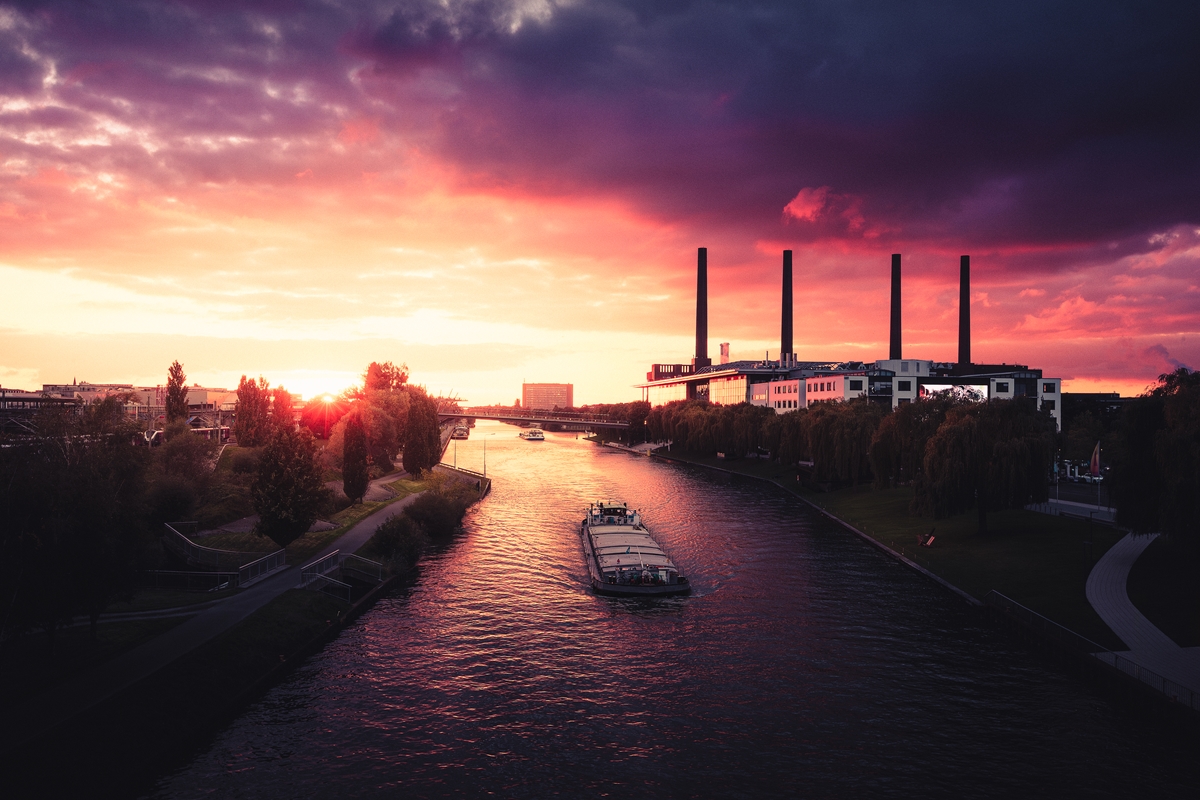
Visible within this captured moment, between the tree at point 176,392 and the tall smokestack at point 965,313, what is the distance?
17484cm

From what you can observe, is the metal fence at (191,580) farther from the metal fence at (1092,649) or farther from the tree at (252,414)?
the tree at (252,414)

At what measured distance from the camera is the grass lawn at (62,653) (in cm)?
2858

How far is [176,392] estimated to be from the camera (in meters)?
127

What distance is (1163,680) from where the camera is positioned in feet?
102

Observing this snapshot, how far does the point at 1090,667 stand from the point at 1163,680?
4046mm

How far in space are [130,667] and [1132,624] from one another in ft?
159

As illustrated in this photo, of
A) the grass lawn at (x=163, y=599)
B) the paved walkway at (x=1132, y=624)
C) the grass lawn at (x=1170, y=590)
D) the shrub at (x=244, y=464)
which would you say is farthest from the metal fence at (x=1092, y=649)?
the shrub at (x=244, y=464)

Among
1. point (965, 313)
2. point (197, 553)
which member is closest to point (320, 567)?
point (197, 553)

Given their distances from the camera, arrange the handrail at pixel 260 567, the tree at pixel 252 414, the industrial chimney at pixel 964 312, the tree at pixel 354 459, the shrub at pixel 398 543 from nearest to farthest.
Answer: the handrail at pixel 260 567 → the shrub at pixel 398 543 → the tree at pixel 354 459 → the tree at pixel 252 414 → the industrial chimney at pixel 964 312

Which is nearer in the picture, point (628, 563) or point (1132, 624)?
point (1132, 624)

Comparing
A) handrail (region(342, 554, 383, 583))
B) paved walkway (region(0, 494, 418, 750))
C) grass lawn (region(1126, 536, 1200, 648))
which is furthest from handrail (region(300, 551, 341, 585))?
grass lawn (region(1126, 536, 1200, 648))

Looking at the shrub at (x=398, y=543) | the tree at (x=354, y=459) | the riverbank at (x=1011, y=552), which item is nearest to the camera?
the riverbank at (x=1011, y=552)

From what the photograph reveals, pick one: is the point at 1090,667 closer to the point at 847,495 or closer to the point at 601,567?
the point at 601,567

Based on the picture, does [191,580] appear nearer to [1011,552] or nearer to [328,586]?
[328,586]
